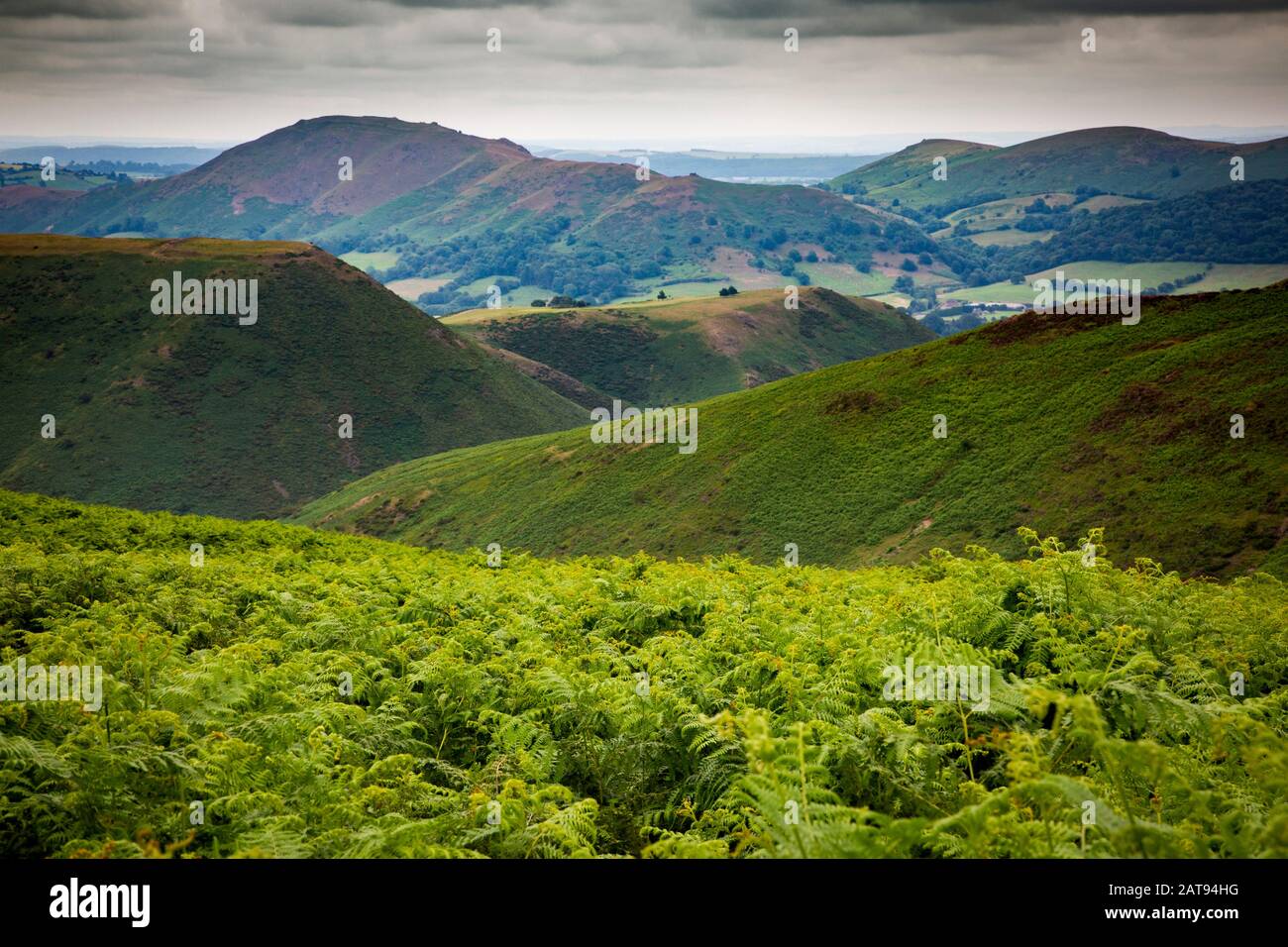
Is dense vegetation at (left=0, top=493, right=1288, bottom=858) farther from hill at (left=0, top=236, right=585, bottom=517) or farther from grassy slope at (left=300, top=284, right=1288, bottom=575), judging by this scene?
hill at (left=0, top=236, right=585, bottom=517)

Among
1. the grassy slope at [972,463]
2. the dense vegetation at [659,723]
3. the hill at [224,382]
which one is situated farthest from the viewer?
the hill at [224,382]

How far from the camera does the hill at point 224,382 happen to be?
461 ft

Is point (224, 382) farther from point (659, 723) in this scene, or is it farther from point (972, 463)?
point (659, 723)

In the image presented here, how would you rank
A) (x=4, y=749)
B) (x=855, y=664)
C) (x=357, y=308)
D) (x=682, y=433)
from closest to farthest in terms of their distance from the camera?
(x=4, y=749), (x=855, y=664), (x=682, y=433), (x=357, y=308)

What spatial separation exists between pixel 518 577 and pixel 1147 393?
56.4 metres

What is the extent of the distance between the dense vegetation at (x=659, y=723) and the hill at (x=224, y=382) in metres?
128

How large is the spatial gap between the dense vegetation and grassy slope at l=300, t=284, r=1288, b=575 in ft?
127

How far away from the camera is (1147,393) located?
62.8 metres

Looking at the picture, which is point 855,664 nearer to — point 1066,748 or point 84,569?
point 1066,748

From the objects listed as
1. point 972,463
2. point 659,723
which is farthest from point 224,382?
point 659,723

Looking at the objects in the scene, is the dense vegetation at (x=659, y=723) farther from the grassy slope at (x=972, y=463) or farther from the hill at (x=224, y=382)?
the hill at (x=224, y=382)

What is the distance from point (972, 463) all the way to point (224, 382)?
134 m

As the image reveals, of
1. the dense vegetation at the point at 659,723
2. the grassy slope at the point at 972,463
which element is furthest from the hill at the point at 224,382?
the dense vegetation at the point at 659,723

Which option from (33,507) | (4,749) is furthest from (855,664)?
(33,507)
